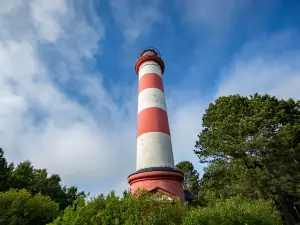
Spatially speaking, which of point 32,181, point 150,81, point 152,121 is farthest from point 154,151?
point 32,181

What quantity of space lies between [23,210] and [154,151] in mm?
11871

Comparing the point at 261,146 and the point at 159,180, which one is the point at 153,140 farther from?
the point at 261,146

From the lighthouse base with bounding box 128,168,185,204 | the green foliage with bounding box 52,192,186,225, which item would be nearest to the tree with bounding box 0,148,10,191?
the lighthouse base with bounding box 128,168,185,204

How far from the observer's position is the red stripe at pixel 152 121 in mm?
14377

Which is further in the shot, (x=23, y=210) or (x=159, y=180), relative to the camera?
(x=23, y=210)

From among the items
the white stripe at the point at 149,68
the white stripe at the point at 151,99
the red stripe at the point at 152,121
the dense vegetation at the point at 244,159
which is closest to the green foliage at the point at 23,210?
the dense vegetation at the point at 244,159

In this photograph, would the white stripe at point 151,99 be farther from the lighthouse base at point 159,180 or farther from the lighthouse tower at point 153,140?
the lighthouse base at point 159,180

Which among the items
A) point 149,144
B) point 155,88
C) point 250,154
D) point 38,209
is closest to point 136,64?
point 155,88

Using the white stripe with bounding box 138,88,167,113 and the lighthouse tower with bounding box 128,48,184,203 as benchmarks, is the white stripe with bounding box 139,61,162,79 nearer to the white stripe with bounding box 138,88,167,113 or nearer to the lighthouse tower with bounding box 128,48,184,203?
the lighthouse tower with bounding box 128,48,184,203

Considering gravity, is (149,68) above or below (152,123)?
above

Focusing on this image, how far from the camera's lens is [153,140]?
13.8 metres

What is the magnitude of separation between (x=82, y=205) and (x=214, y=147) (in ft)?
52.4

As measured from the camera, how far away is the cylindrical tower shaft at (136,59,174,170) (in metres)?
13.3

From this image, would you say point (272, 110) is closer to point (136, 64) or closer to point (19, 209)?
point (136, 64)
